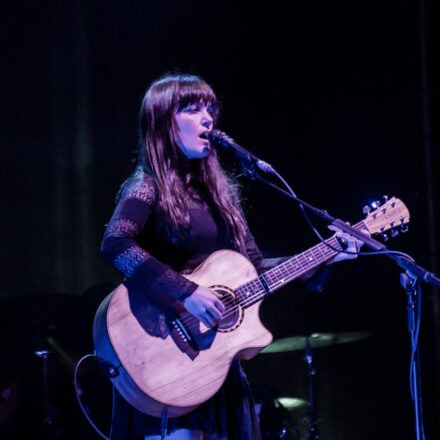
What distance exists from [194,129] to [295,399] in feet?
9.51

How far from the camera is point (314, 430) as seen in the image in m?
4.82

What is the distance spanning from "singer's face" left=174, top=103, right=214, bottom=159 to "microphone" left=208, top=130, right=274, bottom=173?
3.0 inches

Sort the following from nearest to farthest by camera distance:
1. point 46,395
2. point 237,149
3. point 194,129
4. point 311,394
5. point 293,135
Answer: point 237,149 → point 194,129 → point 46,395 → point 311,394 → point 293,135

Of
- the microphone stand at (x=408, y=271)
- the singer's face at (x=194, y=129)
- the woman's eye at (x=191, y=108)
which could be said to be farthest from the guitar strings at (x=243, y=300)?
the woman's eye at (x=191, y=108)

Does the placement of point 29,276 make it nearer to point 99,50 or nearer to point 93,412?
point 93,412

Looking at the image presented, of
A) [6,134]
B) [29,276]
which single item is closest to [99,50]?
[6,134]

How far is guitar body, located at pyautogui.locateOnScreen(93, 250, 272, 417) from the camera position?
8.11 ft

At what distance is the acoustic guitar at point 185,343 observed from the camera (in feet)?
8.13

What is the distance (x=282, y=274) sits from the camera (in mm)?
2891

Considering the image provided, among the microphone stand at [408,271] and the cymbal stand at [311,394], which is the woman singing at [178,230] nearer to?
the microphone stand at [408,271]

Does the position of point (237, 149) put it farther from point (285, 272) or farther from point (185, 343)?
point (185, 343)

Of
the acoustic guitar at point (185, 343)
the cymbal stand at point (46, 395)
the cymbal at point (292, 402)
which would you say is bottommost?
the cymbal at point (292, 402)

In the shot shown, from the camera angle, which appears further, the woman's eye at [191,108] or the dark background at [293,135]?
the dark background at [293,135]

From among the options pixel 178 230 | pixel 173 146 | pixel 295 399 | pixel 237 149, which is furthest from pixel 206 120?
pixel 295 399
